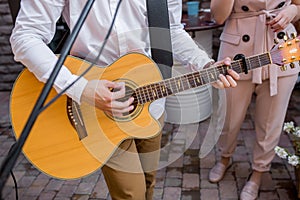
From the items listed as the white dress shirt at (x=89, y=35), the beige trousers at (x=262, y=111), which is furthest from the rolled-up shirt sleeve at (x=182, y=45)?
the beige trousers at (x=262, y=111)

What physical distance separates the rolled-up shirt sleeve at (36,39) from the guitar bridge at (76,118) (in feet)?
0.54

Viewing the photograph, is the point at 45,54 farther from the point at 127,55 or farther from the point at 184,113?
the point at 184,113

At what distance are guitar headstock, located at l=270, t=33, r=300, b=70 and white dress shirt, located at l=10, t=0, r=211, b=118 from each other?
0.28m

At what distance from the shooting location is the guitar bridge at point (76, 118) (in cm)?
121

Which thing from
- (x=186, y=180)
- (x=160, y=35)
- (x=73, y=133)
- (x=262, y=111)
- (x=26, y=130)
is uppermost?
(x=26, y=130)

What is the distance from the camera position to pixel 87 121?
4.03 feet

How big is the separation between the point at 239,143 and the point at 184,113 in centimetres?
52

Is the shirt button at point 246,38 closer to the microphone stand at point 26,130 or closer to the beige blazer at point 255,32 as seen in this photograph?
the beige blazer at point 255,32

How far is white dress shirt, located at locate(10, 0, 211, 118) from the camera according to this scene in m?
1.04

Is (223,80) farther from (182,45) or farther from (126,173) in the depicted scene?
(126,173)

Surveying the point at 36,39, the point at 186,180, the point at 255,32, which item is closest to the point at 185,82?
the point at 36,39

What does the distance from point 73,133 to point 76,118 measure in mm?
57

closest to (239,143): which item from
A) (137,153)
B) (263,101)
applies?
(263,101)

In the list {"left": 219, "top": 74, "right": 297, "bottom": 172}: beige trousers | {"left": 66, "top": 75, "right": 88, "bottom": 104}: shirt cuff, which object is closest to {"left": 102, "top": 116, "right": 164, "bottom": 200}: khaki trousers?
{"left": 66, "top": 75, "right": 88, "bottom": 104}: shirt cuff
